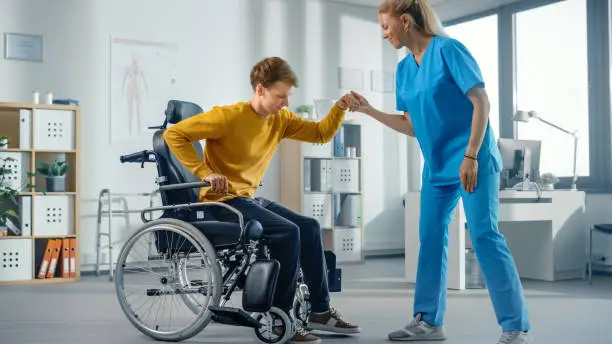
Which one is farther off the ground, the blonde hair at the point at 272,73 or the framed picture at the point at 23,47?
the framed picture at the point at 23,47

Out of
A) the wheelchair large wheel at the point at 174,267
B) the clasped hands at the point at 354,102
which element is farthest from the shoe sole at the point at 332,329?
the clasped hands at the point at 354,102

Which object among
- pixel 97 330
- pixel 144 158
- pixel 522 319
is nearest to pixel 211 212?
pixel 144 158

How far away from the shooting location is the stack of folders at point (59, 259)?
5125mm

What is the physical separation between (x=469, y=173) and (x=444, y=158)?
18cm

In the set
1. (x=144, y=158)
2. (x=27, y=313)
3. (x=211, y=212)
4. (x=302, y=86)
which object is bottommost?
(x=27, y=313)

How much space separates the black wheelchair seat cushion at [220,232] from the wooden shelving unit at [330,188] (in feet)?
11.8

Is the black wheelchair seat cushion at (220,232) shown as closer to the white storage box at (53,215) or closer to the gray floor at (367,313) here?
the gray floor at (367,313)

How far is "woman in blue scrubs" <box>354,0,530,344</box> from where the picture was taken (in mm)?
2479

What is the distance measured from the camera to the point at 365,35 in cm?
711

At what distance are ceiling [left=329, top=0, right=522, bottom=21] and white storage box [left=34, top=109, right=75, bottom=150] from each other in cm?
294

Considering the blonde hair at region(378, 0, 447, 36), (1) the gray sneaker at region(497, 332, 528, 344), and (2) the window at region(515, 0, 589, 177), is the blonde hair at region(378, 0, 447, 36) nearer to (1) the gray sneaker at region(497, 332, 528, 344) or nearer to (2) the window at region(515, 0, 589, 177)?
(1) the gray sneaker at region(497, 332, 528, 344)

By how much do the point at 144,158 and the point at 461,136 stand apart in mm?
1297

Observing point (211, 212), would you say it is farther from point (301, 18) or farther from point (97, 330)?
point (301, 18)

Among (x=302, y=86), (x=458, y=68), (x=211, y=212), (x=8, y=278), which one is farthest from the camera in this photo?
(x=302, y=86)
